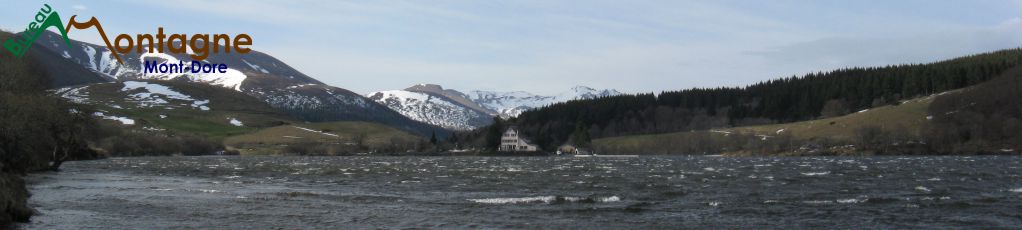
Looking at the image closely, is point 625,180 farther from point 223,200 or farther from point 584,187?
point 223,200

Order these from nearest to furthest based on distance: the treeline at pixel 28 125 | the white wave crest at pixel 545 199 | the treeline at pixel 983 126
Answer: the white wave crest at pixel 545 199 → the treeline at pixel 28 125 → the treeline at pixel 983 126

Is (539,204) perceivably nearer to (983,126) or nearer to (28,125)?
(28,125)

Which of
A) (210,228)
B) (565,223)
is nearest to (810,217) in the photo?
(565,223)

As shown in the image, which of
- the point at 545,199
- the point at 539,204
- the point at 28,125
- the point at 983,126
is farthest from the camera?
the point at 983,126

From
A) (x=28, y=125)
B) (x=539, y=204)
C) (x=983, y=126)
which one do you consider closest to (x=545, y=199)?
(x=539, y=204)

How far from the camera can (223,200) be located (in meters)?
47.3

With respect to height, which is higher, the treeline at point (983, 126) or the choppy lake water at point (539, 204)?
the treeline at point (983, 126)

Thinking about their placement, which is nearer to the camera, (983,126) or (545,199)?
(545,199)

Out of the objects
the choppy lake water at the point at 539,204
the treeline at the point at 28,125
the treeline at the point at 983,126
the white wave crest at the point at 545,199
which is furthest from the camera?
the treeline at the point at 983,126

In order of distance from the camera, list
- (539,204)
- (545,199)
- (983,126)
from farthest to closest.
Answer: (983,126), (545,199), (539,204)

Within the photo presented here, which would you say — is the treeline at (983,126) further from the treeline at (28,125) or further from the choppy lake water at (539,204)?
the treeline at (28,125)

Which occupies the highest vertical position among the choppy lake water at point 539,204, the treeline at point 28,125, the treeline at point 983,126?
the treeline at point 983,126

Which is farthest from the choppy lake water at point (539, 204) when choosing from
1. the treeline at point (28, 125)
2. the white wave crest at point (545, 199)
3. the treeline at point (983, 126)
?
the treeline at point (983, 126)

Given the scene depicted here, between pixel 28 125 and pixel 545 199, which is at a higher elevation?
pixel 28 125
